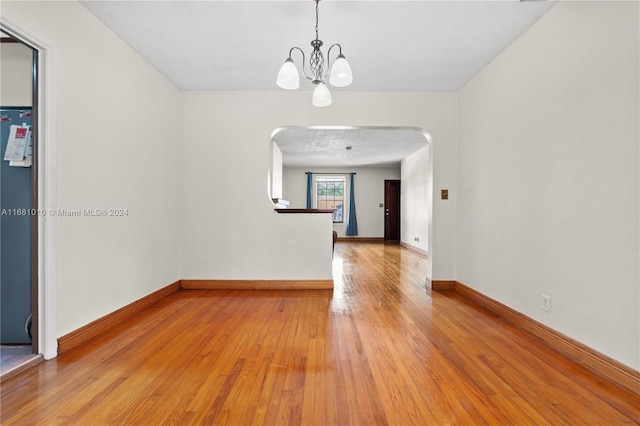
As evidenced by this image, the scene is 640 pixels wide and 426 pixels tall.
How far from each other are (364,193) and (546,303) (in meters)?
7.68

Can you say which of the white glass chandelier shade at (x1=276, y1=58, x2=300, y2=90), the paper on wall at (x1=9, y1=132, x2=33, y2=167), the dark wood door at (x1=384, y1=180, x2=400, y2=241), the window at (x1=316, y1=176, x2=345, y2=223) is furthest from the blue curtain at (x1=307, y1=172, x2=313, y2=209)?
the paper on wall at (x1=9, y1=132, x2=33, y2=167)

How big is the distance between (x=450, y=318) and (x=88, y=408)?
8.56 feet

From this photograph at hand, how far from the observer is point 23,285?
2.04m

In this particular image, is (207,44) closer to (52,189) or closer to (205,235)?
(52,189)

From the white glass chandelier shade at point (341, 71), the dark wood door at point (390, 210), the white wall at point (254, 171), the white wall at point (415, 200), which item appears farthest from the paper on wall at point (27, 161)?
the dark wood door at point (390, 210)

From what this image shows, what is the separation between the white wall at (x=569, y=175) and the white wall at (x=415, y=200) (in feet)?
12.4

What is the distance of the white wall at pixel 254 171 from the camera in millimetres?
3609

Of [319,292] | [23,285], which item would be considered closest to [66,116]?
[23,285]

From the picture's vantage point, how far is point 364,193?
9742mm

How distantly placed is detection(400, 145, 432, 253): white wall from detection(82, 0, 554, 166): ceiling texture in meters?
3.78

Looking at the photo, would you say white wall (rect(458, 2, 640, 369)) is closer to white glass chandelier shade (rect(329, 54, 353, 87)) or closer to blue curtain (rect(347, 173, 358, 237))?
white glass chandelier shade (rect(329, 54, 353, 87))

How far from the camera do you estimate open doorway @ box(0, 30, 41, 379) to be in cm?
200

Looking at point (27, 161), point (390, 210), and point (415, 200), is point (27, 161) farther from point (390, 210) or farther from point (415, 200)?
point (390, 210)

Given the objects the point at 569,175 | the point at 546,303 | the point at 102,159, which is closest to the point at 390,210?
the point at 546,303
